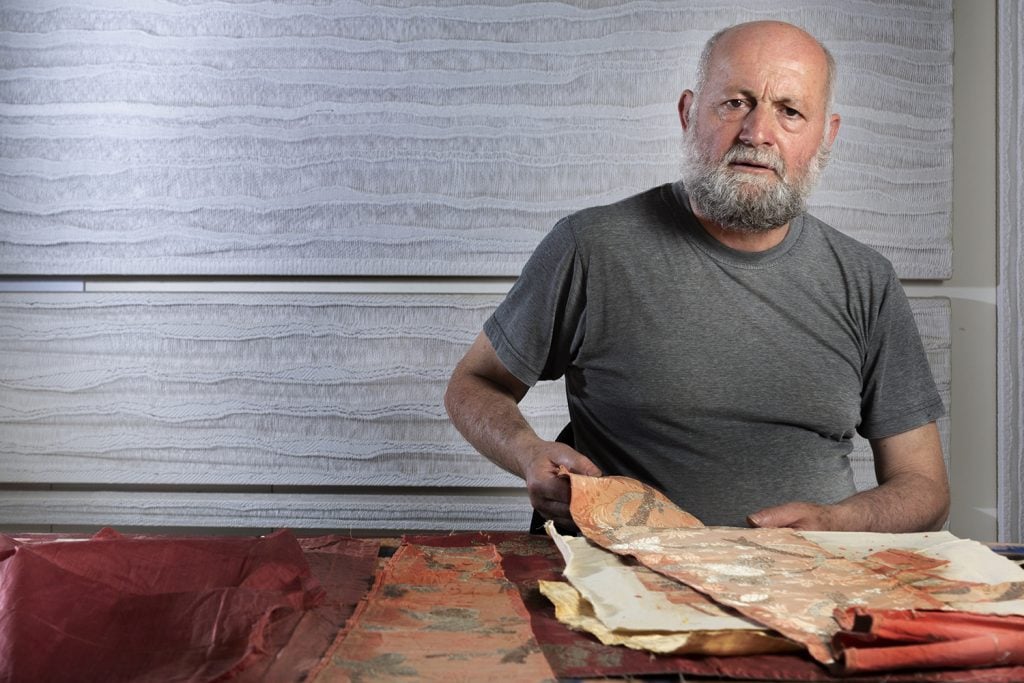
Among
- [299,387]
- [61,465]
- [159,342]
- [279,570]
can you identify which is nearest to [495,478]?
[299,387]

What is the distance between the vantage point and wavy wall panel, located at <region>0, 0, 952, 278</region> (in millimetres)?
2232

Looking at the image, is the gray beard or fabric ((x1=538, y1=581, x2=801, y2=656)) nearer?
fabric ((x1=538, y1=581, x2=801, y2=656))

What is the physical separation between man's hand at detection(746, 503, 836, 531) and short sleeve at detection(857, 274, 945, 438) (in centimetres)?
38

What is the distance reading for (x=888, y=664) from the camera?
2.35 feet

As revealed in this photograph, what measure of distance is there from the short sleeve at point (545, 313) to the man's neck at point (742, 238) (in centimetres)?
22

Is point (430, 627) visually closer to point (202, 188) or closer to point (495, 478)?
point (495, 478)

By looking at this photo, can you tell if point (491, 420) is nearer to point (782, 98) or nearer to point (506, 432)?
point (506, 432)

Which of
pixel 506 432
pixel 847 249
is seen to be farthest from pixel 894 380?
pixel 506 432

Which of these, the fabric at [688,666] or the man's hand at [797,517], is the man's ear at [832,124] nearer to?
the man's hand at [797,517]

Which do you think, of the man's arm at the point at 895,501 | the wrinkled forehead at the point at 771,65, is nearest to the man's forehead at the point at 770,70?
the wrinkled forehead at the point at 771,65

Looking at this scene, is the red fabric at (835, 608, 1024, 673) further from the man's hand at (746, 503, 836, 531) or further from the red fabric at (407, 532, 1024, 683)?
the man's hand at (746, 503, 836, 531)

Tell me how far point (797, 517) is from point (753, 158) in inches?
24.6

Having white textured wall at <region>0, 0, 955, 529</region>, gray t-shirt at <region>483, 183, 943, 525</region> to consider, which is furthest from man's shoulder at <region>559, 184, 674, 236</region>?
white textured wall at <region>0, 0, 955, 529</region>

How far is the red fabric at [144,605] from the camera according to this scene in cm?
70
